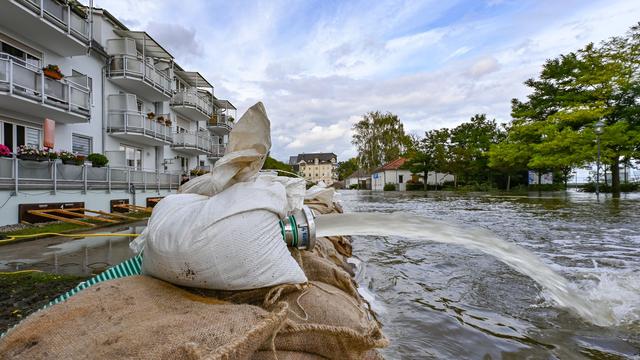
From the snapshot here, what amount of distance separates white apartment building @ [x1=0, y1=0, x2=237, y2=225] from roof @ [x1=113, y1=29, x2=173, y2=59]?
5 cm

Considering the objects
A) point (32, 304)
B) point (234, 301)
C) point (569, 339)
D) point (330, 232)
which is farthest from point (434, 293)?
point (32, 304)

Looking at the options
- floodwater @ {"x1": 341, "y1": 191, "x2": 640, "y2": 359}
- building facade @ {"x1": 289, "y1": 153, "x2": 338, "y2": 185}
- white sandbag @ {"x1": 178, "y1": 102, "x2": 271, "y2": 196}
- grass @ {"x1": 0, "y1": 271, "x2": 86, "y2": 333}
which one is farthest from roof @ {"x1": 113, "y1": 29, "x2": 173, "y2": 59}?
building facade @ {"x1": 289, "y1": 153, "x2": 338, "y2": 185}

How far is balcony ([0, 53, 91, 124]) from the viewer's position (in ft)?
31.5

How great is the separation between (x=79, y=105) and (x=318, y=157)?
116810mm

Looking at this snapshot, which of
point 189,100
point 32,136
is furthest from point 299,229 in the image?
point 189,100

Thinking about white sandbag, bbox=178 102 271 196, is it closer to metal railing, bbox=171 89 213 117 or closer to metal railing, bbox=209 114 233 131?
metal railing, bbox=171 89 213 117

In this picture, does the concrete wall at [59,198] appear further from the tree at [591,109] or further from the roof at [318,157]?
the roof at [318,157]

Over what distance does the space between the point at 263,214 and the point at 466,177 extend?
4011 centimetres

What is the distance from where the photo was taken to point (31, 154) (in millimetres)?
9344

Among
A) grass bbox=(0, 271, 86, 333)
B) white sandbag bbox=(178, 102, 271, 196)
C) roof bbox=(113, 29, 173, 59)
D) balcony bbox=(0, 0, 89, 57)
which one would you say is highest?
roof bbox=(113, 29, 173, 59)

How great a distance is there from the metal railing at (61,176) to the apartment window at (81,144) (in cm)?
194

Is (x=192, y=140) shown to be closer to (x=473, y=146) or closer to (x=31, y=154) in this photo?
(x=31, y=154)

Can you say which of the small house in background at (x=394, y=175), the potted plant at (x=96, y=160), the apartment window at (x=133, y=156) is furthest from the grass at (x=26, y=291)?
A: the small house in background at (x=394, y=175)

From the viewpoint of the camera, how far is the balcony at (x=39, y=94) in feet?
31.5
